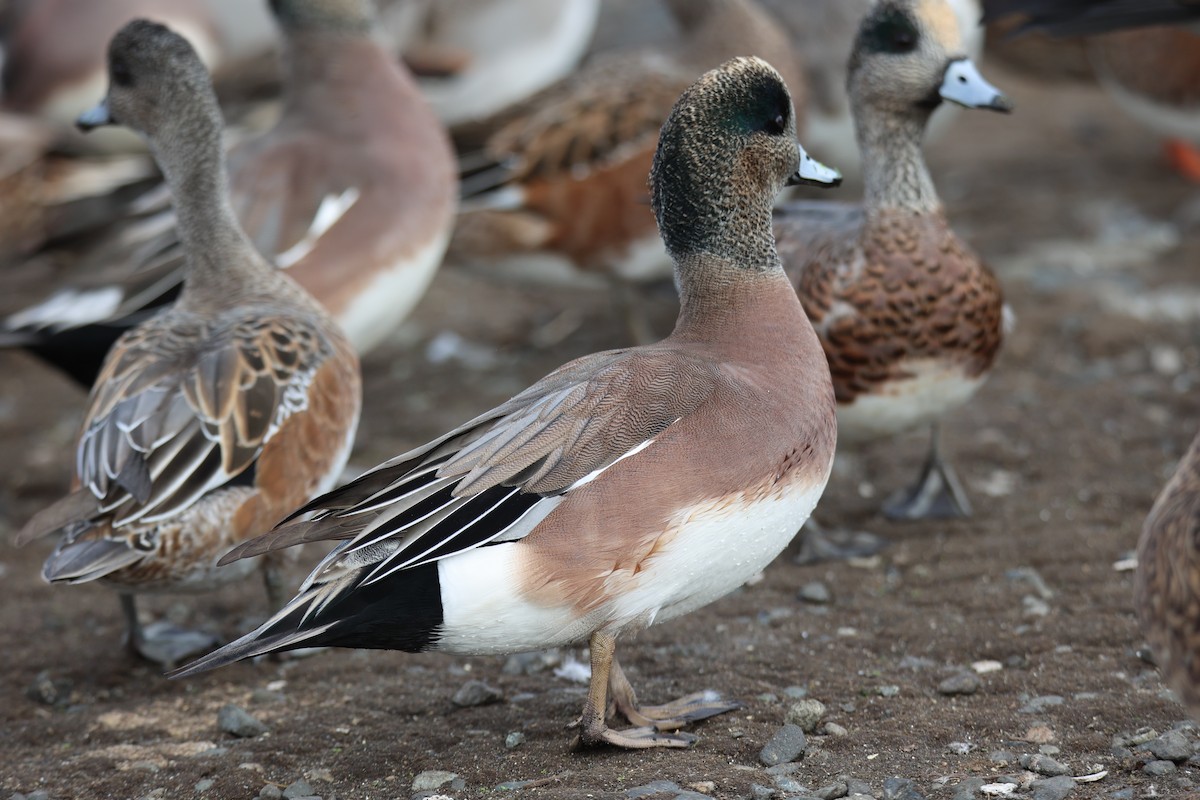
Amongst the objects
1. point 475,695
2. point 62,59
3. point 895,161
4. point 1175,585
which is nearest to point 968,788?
point 1175,585

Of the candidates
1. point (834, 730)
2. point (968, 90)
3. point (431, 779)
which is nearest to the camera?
point (431, 779)

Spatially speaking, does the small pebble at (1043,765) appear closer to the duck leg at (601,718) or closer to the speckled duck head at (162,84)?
the duck leg at (601,718)

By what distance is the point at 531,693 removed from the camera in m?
3.43

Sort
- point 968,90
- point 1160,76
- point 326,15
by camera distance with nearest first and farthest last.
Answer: point 968,90
point 326,15
point 1160,76

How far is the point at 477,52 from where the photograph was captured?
7066 mm

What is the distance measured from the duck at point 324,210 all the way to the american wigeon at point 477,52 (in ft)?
6.09

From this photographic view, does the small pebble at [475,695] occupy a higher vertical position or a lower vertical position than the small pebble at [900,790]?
higher

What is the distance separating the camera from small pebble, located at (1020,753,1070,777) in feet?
9.18

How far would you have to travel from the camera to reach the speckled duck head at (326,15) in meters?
5.12

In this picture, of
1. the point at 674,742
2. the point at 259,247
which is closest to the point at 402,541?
the point at 674,742

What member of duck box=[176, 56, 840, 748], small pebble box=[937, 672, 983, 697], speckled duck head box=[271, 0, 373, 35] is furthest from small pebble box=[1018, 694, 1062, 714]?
speckled duck head box=[271, 0, 373, 35]

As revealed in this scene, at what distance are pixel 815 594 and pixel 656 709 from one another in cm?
86

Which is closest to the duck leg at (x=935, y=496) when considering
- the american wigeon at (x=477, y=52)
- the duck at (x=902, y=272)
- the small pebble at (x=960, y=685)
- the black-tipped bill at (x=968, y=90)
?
the duck at (x=902, y=272)

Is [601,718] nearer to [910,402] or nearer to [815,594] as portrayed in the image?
[815,594]
